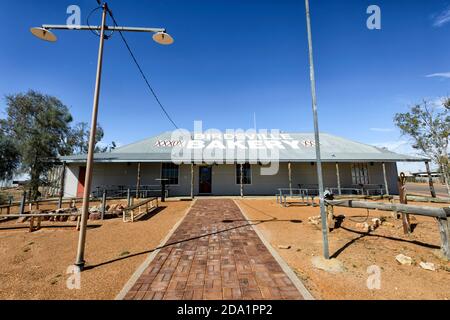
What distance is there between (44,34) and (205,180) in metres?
12.5

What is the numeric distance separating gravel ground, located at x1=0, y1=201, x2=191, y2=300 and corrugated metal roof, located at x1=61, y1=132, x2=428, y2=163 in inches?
284

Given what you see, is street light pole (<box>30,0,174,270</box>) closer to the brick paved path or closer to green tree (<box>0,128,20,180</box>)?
the brick paved path

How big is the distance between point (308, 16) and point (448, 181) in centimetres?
1504

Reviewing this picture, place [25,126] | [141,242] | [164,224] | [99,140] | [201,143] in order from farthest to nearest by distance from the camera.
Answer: [99,140], [25,126], [201,143], [164,224], [141,242]

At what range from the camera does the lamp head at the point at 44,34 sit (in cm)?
429

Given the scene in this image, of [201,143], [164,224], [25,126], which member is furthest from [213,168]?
[25,126]

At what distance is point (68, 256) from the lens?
14.6ft

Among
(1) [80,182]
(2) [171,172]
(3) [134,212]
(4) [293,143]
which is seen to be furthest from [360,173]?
(1) [80,182]

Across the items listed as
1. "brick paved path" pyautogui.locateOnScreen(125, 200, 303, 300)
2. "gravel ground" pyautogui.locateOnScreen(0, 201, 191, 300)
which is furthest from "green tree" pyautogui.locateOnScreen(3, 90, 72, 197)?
"brick paved path" pyautogui.locateOnScreen(125, 200, 303, 300)

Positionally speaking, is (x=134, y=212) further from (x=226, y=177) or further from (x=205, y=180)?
(x=226, y=177)

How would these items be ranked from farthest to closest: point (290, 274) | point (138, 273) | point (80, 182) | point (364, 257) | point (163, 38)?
point (80, 182) → point (163, 38) → point (364, 257) → point (138, 273) → point (290, 274)

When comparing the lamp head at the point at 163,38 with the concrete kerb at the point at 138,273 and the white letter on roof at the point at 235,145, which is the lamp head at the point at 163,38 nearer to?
the concrete kerb at the point at 138,273

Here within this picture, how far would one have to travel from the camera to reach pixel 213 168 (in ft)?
51.1

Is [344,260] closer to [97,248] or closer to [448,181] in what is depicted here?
[97,248]
